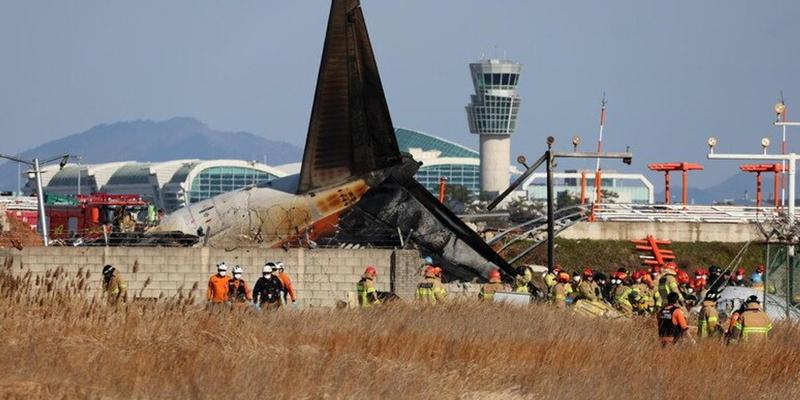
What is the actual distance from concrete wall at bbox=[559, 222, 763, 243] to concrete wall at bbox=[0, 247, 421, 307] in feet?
72.0

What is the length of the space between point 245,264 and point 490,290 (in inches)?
325

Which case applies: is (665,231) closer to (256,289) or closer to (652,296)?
(652,296)

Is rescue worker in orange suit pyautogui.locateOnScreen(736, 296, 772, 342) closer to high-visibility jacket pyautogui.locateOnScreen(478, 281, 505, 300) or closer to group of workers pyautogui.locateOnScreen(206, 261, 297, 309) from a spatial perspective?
group of workers pyautogui.locateOnScreen(206, 261, 297, 309)

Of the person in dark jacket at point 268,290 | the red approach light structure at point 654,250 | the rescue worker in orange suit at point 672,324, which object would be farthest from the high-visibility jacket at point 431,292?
the red approach light structure at point 654,250

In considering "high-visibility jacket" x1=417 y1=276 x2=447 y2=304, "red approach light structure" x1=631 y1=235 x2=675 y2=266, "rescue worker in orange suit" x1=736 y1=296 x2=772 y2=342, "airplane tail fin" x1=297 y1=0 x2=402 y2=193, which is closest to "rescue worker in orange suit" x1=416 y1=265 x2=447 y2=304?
"high-visibility jacket" x1=417 y1=276 x2=447 y2=304

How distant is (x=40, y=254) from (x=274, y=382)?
83.9 feet

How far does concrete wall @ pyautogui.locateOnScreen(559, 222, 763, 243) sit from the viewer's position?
2579 inches

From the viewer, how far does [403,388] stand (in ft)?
68.9

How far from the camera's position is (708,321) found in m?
30.5

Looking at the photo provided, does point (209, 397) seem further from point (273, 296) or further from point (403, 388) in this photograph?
point (273, 296)

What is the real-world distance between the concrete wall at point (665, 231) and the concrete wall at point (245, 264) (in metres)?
21.9

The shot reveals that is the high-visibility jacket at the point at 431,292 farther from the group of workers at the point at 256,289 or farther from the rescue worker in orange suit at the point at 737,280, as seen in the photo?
the rescue worker in orange suit at the point at 737,280

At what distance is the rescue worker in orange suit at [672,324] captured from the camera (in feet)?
96.3

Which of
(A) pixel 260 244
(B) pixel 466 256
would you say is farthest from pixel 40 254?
(B) pixel 466 256
